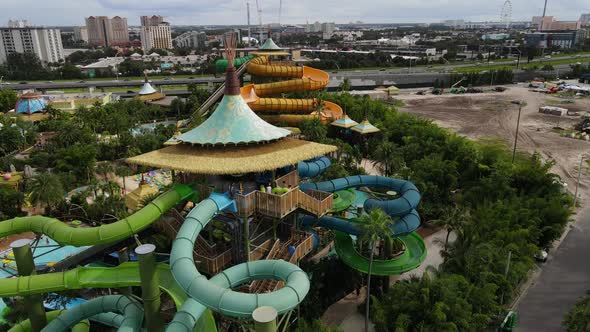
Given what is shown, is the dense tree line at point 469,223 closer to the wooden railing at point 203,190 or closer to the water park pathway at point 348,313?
the water park pathway at point 348,313

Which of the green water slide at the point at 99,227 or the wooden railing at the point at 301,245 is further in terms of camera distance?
the wooden railing at the point at 301,245

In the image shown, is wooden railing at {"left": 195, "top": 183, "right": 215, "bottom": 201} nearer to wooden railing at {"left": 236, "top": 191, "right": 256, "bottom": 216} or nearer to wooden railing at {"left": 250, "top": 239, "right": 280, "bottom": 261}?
wooden railing at {"left": 236, "top": 191, "right": 256, "bottom": 216}

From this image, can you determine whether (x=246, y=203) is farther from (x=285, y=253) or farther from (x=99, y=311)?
(x=99, y=311)

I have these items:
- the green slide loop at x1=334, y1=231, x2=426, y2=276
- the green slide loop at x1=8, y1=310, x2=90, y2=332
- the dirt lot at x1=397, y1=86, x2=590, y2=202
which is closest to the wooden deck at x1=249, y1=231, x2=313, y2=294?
the green slide loop at x1=334, y1=231, x2=426, y2=276

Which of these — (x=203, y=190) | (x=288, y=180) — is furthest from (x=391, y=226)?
(x=203, y=190)

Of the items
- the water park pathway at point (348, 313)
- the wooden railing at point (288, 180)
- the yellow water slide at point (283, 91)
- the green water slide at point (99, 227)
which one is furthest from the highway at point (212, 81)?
the wooden railing at point (288, 180)

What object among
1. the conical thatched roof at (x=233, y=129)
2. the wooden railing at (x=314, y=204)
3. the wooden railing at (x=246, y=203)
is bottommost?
the wooden railing at (x=314, y=204)
